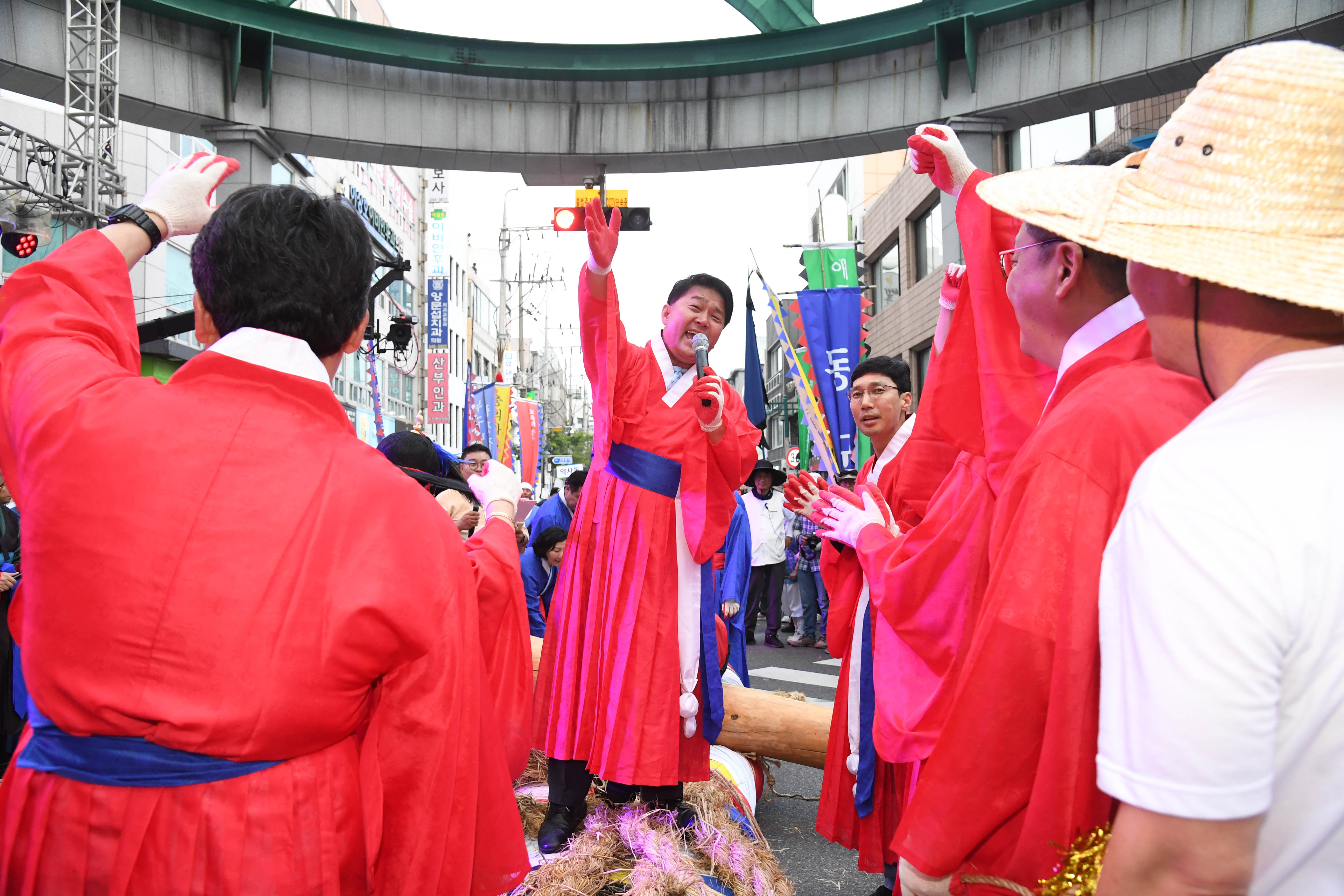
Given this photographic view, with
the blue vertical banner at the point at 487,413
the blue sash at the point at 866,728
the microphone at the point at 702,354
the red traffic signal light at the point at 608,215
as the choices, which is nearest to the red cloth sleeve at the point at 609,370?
the microphone at the point at 702,354

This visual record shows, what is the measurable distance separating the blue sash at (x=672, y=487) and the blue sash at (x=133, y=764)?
2099mm

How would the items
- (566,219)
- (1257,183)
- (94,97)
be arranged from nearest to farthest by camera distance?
(1257,183)
(94,97)
(566,219)

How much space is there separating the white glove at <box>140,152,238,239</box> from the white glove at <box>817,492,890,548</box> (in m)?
1.52

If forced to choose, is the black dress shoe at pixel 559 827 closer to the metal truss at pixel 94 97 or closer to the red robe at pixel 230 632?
the red robe at pixel 230 632

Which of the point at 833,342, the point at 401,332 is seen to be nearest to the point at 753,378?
the point at 833,342

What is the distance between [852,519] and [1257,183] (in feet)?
4.65

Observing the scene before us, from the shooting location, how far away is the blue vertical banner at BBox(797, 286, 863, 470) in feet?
14.3

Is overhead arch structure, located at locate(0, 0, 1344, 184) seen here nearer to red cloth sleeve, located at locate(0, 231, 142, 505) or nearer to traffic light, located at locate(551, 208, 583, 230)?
traffic light, located at locate(551, 208, 583, 230)

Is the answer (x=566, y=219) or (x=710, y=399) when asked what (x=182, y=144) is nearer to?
(x=566, y=219)

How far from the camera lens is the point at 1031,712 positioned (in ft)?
3.82

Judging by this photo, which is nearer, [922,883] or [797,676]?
[922,883]

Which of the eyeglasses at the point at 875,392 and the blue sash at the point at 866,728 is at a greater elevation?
the eyeglasses at the point at 875,392

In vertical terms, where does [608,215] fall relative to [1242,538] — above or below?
above

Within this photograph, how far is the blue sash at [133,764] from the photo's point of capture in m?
1.23
